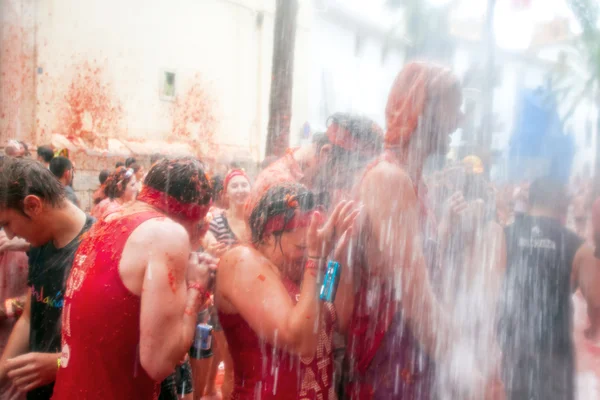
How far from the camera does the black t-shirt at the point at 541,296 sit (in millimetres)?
3262

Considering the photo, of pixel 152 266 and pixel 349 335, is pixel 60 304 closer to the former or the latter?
pixel 152 266

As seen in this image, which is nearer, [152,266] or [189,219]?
[152,266]

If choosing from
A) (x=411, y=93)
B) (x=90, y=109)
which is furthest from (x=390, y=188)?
(x=90, y=109)

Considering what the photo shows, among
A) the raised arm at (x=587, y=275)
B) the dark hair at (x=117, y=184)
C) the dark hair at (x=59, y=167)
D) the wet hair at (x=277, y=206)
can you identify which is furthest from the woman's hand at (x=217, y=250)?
the dark hair at (x=59, y=167)

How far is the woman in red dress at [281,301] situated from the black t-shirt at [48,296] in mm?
868

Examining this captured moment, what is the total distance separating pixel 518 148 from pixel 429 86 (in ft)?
23.4

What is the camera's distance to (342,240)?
2006 mm

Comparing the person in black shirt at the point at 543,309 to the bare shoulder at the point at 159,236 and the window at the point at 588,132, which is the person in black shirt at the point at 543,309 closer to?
the bare shoulder at the point at 159,236

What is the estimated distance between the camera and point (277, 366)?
6.89 ft

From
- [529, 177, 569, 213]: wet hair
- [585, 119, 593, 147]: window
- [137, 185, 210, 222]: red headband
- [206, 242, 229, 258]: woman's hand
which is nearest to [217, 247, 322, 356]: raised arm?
[137, 185, 210, 222]: red headband

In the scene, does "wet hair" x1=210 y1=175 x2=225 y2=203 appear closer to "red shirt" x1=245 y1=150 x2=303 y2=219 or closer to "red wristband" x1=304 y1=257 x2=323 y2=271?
"red shirt" x1=245 y1=150 x2=303 y2=219

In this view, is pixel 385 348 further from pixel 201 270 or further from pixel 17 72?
pixel 17 72

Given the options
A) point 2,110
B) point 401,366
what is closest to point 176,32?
point 2,110

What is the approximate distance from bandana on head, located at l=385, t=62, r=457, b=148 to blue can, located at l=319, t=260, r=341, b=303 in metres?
0.55
